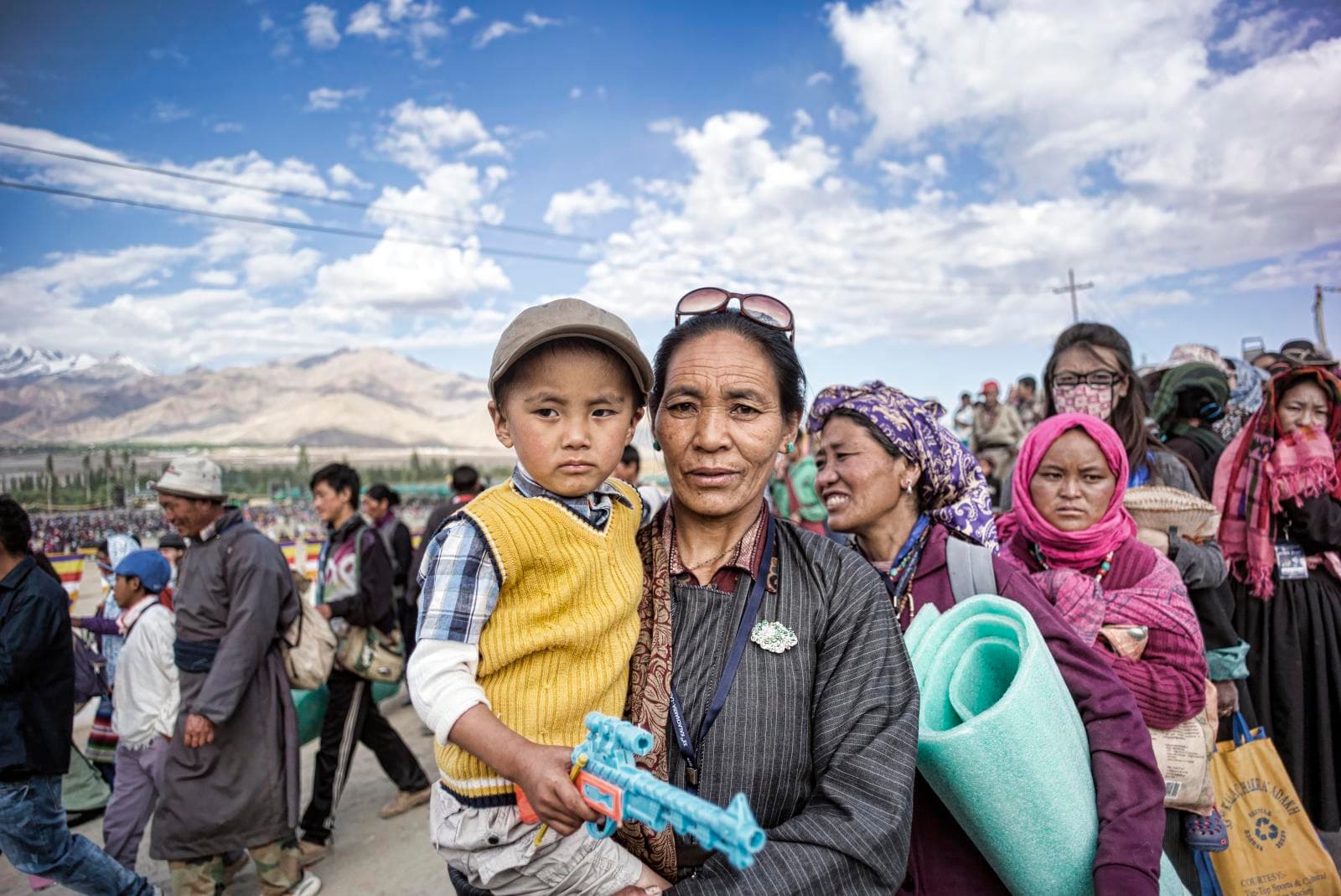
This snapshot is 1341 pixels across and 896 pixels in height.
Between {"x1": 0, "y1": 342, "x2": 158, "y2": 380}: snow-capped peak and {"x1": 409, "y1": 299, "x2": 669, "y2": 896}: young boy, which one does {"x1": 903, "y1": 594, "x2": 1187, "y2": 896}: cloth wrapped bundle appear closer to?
{"x1": 409, "y1": 299, "x2": 669, "y2": 896}: young boy

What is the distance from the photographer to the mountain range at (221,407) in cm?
935

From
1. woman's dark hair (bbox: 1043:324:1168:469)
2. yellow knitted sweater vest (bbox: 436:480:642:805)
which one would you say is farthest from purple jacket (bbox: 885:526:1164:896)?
woman's dark hair (bbox: 1043:324:1168:469)

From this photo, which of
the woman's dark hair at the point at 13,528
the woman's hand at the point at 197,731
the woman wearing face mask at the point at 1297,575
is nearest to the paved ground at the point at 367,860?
the woman's hand at the point at 197,731

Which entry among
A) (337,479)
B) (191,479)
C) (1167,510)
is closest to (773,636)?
(1167,510)

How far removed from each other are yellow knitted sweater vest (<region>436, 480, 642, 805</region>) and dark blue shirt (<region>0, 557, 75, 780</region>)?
140 inches

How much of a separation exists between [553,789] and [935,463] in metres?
1.60

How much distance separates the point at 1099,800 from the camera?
165 centimetres

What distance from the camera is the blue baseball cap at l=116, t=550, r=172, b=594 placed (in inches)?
185

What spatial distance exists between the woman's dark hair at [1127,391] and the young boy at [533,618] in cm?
271

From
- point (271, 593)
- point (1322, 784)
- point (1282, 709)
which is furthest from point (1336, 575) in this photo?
point (271, 593)

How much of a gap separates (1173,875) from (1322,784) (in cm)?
268

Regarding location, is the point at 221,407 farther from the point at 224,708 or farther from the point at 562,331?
the point at 562,331

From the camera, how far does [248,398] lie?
53.6 feet

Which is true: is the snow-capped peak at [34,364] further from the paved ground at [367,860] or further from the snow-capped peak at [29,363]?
the paved ground at [367,860]
